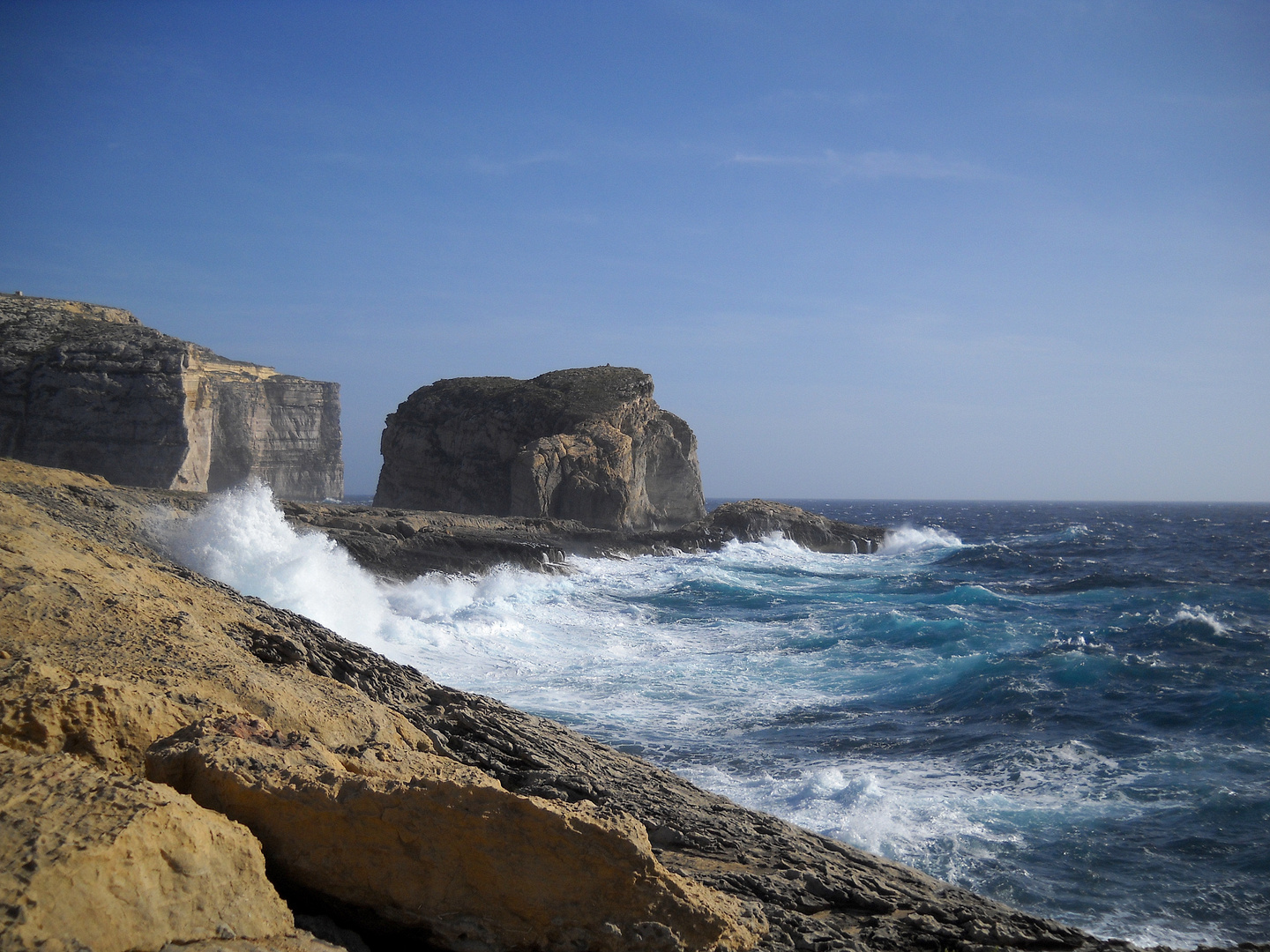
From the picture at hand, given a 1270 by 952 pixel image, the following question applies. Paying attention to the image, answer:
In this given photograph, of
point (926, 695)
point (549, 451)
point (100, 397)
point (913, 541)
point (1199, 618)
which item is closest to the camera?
point (926, 695)

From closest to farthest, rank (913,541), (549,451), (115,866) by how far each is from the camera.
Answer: (115,866), (549,451), (913,541)

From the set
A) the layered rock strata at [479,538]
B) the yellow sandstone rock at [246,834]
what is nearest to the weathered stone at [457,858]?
the yellow sandstone rock at [246,834]

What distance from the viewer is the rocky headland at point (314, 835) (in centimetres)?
266

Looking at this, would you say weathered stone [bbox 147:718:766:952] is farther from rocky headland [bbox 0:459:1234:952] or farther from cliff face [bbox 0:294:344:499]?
cliff face [bbox 0:294:344:499]

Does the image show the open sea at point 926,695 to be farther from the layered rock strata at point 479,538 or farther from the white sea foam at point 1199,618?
the layered rock strata at point 479,538

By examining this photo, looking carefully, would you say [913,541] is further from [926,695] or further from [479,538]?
[926,695]

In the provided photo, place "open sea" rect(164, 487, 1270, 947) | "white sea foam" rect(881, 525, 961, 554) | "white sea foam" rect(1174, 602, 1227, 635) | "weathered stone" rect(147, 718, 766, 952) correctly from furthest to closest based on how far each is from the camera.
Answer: "white sea foam" rect(881, 525, 961, 554), "white sea foam" rect(1174, 602, 1227, 635), "open sea" rect(164, 487, 1270, 947), "weathered stone" rect(147, 718, 766, 952)

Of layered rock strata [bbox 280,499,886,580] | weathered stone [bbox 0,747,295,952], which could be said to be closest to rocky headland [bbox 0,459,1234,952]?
weathered stone [bbox 0,747,295,952]

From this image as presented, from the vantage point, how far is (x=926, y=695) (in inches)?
519

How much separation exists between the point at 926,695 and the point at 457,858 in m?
11.5

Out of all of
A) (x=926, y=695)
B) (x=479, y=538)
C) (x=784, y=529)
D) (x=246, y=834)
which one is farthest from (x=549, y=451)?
(x=246, y=834)

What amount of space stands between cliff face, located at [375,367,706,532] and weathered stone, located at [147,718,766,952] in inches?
1236

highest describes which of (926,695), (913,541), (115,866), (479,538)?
(115,866)

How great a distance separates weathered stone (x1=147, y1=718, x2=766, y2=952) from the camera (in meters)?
3.29
